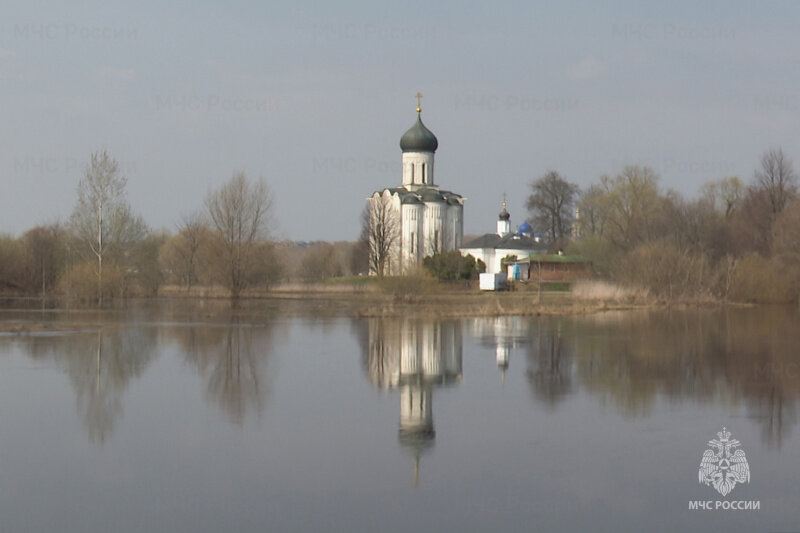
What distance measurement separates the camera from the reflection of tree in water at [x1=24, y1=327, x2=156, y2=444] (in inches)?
461

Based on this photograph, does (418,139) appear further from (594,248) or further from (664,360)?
(664,360)

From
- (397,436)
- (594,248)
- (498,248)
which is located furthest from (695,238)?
(397,436)

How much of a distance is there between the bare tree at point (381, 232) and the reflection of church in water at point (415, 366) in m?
33.3

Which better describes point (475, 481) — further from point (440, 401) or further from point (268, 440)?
point (440, 401)

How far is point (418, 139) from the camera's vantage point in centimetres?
6681

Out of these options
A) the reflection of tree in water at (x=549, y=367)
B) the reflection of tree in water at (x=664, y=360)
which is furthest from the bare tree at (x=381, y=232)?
the reflection of tree in water at (x=549, y=367)

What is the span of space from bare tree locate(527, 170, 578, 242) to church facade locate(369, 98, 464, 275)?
606cm

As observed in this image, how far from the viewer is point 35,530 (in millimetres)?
7012

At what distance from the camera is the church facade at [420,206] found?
65875mm

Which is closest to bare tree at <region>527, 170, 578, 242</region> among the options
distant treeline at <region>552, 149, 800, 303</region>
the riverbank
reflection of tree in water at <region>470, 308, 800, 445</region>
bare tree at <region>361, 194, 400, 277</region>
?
distant treeline at <region>552, 149, 800, 303</region>

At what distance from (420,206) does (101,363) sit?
5052cm

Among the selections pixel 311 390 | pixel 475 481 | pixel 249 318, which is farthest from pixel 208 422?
pixel 249 318

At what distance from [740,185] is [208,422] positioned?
209 feet

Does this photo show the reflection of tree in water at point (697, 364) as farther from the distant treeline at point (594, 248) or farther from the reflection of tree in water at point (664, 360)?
the distant treeline at point (594, 248)
